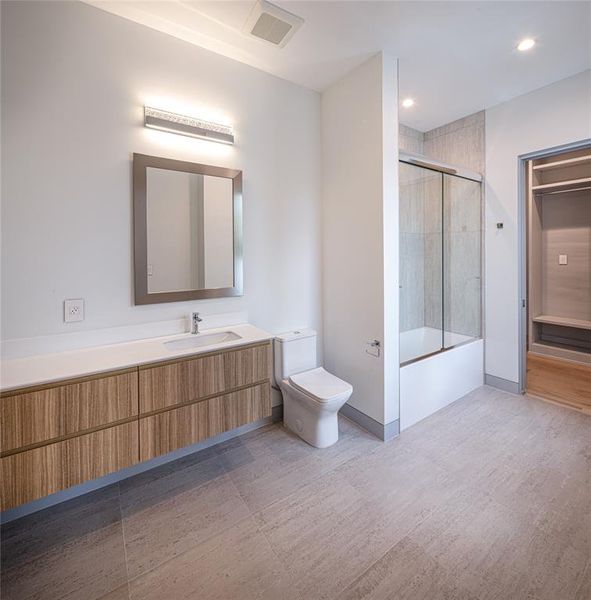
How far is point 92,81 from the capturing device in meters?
1.90

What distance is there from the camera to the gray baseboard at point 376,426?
243 cm

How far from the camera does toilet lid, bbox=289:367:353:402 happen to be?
2.21m

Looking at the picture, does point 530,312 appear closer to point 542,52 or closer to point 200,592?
point 542,52

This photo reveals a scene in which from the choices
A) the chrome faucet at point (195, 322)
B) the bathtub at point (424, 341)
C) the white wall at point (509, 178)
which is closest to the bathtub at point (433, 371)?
the bathtub at point (424, 341)

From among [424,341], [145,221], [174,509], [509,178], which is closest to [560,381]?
[424,341]

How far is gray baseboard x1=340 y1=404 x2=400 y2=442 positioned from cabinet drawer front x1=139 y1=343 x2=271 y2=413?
0.96m

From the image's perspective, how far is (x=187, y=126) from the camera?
85.7 inches

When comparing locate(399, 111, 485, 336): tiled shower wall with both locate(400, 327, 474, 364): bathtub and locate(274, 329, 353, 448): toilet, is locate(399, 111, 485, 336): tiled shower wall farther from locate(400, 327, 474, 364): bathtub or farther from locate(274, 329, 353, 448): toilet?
locate(274, 329, 353, 448): toilet

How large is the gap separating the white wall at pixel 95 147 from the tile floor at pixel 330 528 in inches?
42.0

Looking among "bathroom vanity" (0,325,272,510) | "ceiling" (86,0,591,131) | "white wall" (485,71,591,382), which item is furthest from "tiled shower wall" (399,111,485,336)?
"bathroom vanity" (0,325,272,510)

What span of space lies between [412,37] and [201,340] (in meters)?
2.52

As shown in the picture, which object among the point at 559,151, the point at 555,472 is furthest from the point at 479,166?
the point at 555,472

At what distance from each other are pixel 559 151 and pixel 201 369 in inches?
136

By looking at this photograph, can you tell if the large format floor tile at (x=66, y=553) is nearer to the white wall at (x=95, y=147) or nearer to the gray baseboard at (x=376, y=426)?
the white wall at (x=95, y=147)
